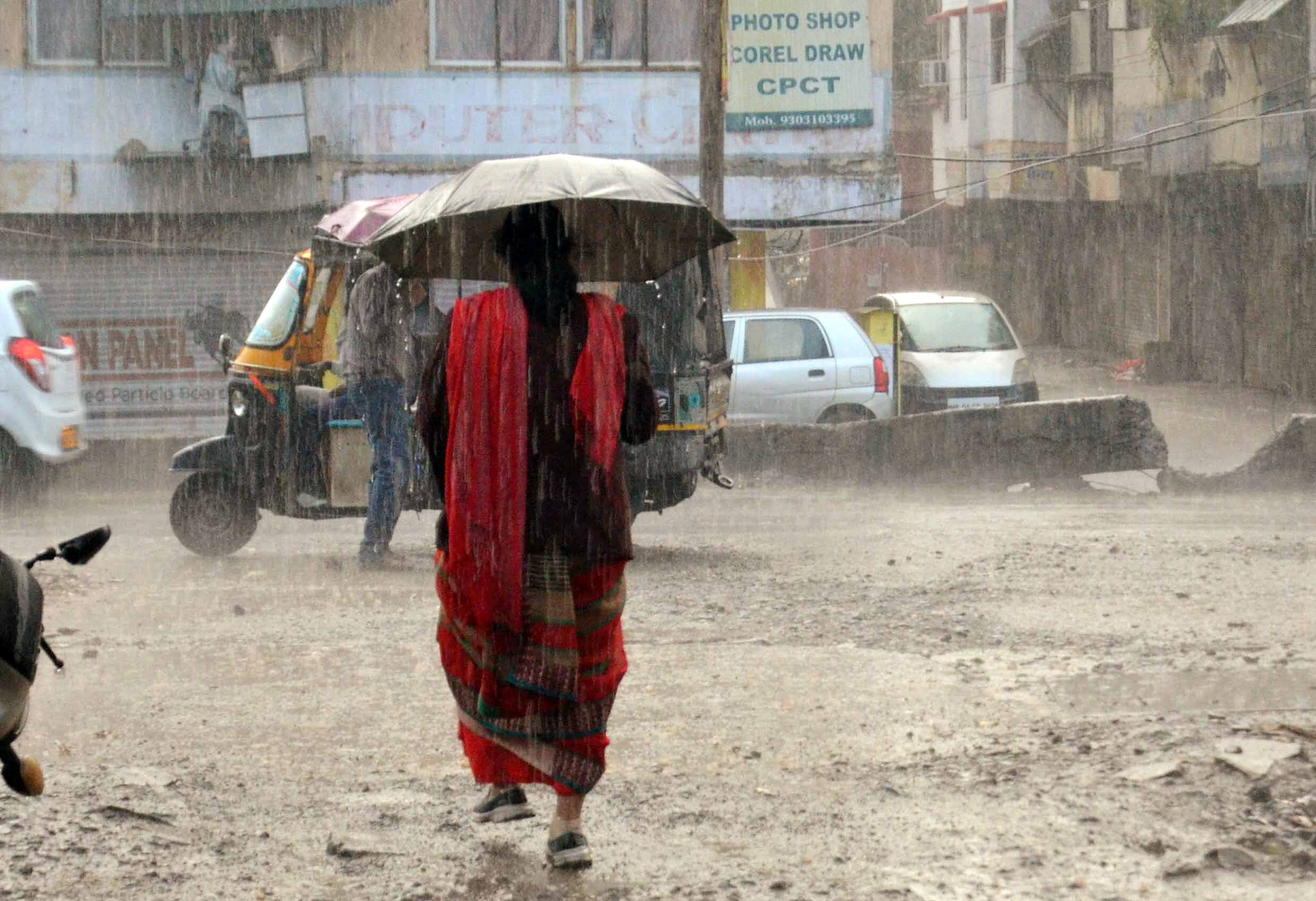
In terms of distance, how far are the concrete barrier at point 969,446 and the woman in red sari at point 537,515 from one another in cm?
1014

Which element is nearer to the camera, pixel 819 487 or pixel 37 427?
pixel 37 427

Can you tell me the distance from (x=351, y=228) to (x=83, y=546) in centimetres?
649

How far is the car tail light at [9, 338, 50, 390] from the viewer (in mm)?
11938

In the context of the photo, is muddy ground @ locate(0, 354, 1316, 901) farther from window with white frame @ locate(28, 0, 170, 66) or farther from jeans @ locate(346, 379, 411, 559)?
window with white frame @ locate(28, 0, 170, 66)

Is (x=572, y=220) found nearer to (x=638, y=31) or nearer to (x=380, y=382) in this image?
(x=380, y=382)

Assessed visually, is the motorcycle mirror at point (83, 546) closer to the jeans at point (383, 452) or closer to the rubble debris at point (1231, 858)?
the rubble debris at point (1231, 858)

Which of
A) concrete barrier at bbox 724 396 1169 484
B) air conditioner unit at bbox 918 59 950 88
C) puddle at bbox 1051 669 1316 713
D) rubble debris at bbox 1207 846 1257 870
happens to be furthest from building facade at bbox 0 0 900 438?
air conditioner unit at bbox 918 59 950 88

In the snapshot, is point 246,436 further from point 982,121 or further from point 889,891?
point 982,121

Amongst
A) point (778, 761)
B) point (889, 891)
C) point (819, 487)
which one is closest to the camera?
point (889, 891)

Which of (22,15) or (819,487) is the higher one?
(22,15)

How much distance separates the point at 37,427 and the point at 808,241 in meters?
34.7

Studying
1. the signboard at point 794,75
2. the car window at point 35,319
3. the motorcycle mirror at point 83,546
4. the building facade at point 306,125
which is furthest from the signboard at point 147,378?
the motorcycle mirror at point 83,546

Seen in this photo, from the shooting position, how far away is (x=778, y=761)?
515cm

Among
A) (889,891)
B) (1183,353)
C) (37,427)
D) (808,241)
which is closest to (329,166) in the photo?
(37,427)
